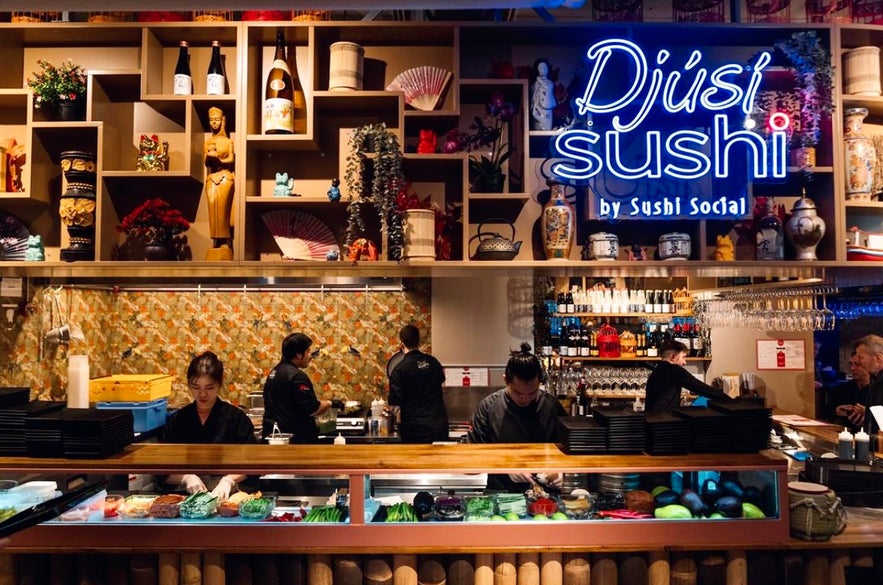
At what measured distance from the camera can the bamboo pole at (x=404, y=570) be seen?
7.77 ft

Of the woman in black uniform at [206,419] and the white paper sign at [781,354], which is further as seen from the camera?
the white paper sign at [781,354]

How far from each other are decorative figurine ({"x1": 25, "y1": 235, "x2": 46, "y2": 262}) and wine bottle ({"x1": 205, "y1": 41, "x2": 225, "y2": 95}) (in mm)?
1300

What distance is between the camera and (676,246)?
3.25 metres

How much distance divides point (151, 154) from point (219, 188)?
441 mm

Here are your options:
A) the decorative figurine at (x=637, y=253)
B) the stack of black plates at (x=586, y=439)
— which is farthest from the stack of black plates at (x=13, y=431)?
the decorative figurine at (x=637, y=253)

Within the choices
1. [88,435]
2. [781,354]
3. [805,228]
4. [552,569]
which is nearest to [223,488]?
[88,435]

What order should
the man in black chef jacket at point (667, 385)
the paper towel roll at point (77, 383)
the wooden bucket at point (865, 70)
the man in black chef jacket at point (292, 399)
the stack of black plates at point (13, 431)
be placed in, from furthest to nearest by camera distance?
1. the man in black chef jacket at point (667, 385)
2. the man in black chef jacket at point (292, 399)
3. the paper towel roll at point (77, 383)
4. the wooden bucket at point (865, 70)
5. the stack of black plates at point (13, 431)

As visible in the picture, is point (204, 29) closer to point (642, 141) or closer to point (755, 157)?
point (642, 141)

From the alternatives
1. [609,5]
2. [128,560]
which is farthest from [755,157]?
[128,560]

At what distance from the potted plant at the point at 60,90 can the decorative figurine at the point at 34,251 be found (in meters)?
0.72

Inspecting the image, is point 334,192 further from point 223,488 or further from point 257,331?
point 257,331

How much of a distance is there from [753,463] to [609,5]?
8.71ft

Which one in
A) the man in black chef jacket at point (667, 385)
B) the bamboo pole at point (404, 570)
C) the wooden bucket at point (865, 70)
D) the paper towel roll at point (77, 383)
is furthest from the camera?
the man in black chef jacket at point (667, 385)

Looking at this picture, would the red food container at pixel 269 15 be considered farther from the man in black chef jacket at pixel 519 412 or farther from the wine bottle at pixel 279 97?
the man in black chef jacket at pixel 519 412
